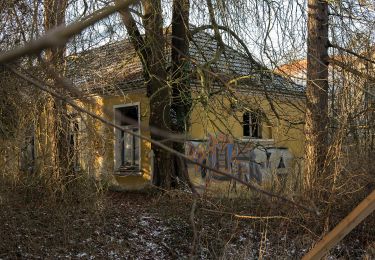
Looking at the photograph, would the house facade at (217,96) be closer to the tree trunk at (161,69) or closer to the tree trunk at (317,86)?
the tree trunk at (161,69)

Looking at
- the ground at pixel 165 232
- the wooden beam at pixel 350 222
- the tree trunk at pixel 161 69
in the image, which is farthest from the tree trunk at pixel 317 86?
the wooden beam at pixel 350 222

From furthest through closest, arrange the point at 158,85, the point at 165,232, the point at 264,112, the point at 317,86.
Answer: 1. the point at 158,85
2. the point at 264,112
3. the point at 165,232
4. the point at 317,86

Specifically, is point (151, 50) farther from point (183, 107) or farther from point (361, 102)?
point (361, 102)

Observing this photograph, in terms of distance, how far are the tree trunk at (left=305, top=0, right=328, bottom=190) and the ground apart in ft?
3.74

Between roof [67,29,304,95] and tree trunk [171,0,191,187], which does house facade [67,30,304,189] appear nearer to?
roof [67,29,304,95]

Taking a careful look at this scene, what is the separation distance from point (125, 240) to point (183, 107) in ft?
14.4

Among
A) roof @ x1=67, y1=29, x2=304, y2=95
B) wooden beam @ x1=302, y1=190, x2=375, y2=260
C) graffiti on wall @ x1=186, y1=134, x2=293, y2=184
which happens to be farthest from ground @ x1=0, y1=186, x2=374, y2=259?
wooden beam @ x1=302, y1=190, x2=375, y2=260

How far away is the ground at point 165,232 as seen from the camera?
7.14 metres

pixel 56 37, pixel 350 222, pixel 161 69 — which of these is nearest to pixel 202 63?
pixel 161 69

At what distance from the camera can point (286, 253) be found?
6.82 meters

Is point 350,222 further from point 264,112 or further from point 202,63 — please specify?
point 202,63

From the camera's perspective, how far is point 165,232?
8727 millimetres

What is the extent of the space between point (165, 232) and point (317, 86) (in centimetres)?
353

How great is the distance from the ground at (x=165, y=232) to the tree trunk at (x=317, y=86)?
3.74 ft
